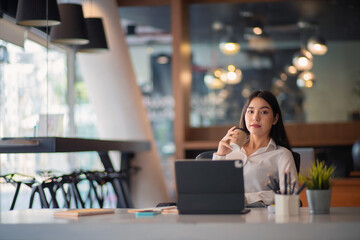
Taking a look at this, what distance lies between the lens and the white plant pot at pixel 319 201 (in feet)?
7.93

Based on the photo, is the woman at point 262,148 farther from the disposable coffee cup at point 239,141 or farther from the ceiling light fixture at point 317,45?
the ceiling light fixture at point 317,45

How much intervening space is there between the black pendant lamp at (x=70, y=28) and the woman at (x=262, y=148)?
263 cm

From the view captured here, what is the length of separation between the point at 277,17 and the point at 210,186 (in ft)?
24.2

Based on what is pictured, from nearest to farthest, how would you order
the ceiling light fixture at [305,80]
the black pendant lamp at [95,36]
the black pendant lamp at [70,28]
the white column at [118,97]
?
the black pendant lamp at [70,28]
the black pendant lamp at [95,36]
the white column at [118,97]
the ceiling light fixture at [305,80]

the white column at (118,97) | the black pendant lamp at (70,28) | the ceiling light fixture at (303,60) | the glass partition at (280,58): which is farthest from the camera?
the ceiling light fixture at (303,60)

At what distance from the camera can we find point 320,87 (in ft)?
30.9

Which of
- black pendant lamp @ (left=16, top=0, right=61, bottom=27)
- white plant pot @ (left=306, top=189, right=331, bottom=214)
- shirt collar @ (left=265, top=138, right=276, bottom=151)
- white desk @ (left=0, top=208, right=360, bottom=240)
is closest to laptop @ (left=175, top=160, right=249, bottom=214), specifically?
white desk @ (left=0, top=208, right=360, bottom=240)

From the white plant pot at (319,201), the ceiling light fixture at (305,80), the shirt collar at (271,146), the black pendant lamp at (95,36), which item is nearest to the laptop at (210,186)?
the white plant pot at (319,201)

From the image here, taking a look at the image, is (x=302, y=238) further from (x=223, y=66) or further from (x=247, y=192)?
(x=223, y=66)

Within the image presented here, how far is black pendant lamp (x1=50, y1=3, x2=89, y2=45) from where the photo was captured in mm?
5582

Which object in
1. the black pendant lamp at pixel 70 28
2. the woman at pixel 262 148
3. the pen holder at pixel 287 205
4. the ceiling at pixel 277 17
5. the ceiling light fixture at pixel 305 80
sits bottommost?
the pen holder at pixel 287 205

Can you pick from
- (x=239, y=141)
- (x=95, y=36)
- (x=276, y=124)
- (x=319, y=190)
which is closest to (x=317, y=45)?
(x=95, y=36)

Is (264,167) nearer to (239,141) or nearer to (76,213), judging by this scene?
(239,141)

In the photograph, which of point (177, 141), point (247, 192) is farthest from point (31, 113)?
point (247, 192)
